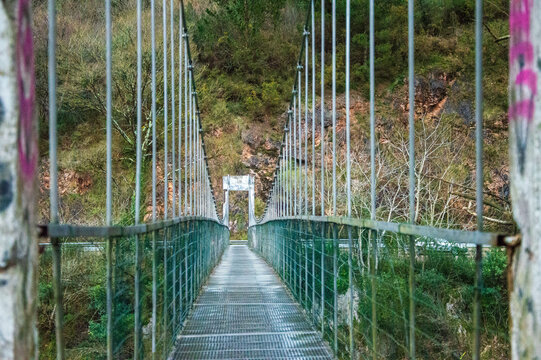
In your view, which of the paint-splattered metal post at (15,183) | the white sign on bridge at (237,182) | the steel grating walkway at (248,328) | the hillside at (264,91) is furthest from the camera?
the white sign on bridge at (237,182)

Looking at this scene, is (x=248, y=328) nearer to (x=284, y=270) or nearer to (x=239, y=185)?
(x=284, y=270)

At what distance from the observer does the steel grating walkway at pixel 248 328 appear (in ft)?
10.5

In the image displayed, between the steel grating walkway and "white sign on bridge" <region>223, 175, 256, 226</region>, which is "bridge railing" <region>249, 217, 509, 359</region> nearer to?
the steel grating walkway

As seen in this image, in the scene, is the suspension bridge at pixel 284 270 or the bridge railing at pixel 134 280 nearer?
the suspension bridge at pixel 284 270

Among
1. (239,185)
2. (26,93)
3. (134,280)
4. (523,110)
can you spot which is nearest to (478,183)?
(523,110)

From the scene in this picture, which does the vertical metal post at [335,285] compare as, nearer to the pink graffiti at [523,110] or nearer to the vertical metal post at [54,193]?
the vertical metal post at [54,193]

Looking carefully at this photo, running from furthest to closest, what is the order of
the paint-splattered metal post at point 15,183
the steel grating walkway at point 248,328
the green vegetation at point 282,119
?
the steel grating walkway at point 248,328
the green vegetation at point 282,119
the paint-splattered metal post at point 15,183

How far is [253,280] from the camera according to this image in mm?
6770

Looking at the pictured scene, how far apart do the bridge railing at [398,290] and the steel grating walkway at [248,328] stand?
0.18 metres

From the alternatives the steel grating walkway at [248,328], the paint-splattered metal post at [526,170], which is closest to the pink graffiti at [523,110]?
the paint-splattered metal post at [526,170]

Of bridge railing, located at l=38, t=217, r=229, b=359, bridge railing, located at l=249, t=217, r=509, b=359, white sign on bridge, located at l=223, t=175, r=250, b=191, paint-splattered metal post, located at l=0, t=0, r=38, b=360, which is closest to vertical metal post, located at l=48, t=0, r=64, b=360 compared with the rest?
bridge railing, located at l=38, t=217, r=229, b=359

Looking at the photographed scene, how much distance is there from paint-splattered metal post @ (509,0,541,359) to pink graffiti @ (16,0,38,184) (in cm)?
62

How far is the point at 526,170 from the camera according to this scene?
733mm

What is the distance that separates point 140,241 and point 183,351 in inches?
51.4
